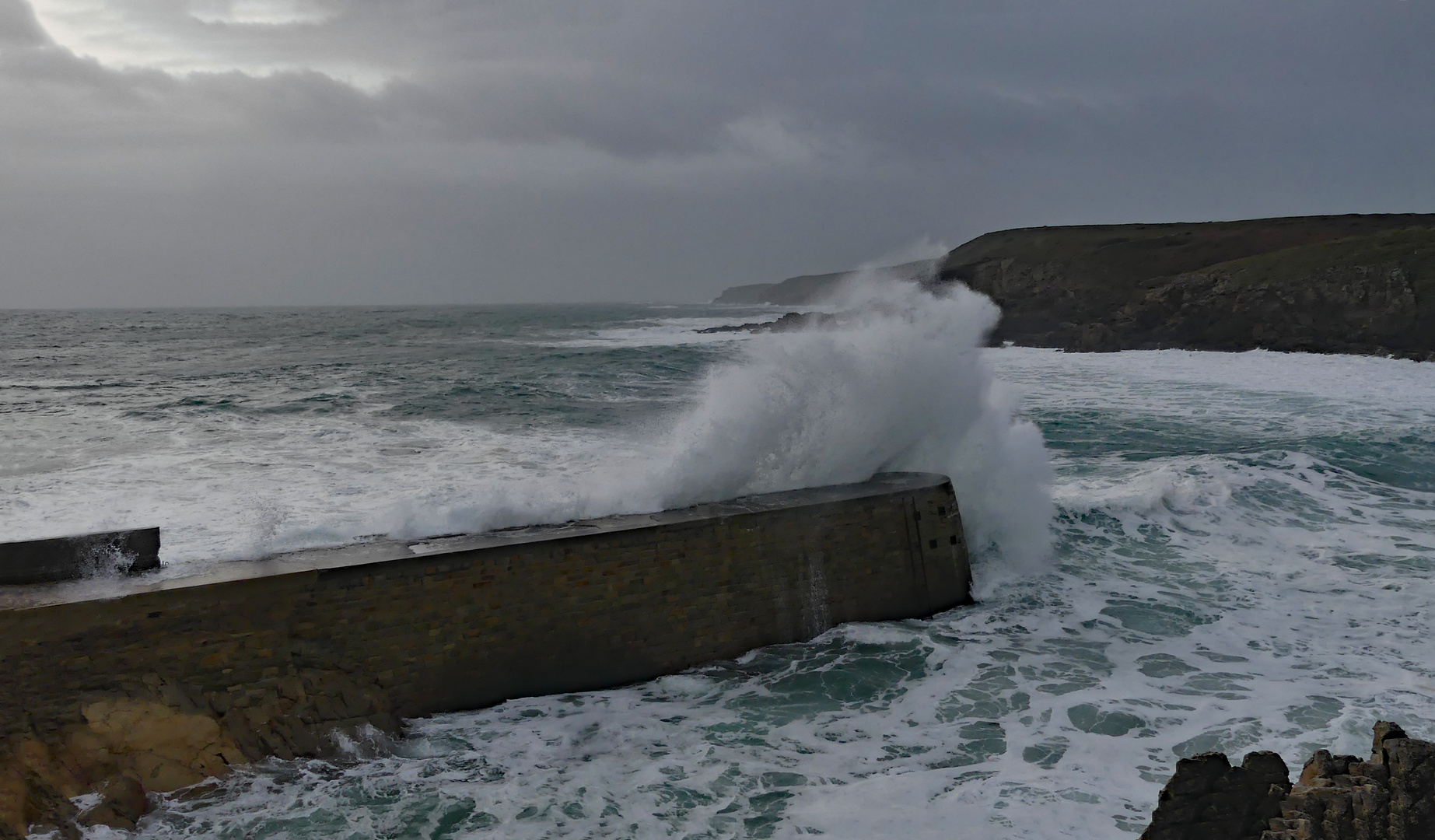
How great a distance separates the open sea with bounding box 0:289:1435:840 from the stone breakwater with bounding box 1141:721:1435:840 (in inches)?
44.7

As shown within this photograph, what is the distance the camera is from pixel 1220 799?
3.89 meters

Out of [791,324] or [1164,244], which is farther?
[1164,244]

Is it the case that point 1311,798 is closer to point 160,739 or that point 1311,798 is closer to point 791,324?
point 160,739

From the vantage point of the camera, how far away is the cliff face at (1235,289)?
1300 inches

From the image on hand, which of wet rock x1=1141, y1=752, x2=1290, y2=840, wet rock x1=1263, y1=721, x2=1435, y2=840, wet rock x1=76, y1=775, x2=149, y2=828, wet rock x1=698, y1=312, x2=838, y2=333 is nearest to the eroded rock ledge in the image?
wet rock x1=76, y1=775, x2=149, y2=828

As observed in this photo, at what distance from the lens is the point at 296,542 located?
729 centimetres

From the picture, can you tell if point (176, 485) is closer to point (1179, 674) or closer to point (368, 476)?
point (368, 476)

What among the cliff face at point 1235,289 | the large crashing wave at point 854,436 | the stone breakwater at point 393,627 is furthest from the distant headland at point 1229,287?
the stone breakwater at point 393,627

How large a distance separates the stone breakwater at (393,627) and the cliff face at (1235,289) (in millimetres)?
32164

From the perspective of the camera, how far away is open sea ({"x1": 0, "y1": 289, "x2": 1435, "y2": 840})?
5387 mm

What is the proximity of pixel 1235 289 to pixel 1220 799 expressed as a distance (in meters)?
40.6

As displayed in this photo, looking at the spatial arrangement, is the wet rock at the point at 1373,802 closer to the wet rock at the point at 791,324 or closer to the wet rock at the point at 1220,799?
the wet rock at the point at 1220,799

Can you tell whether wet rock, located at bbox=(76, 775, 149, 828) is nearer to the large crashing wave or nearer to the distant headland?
the large crashing wave

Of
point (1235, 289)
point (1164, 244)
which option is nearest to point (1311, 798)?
point (1235, 289)
